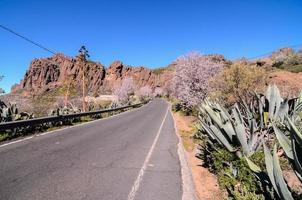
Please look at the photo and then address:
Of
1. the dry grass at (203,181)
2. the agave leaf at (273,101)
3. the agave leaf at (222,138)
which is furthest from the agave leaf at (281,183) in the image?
the agave leaf at (273,101)

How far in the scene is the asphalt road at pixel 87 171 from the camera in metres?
5.68

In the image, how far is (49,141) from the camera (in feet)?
37.6

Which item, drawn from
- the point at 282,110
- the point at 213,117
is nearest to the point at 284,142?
the point at 213,117

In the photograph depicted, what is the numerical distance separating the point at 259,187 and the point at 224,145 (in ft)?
7.56

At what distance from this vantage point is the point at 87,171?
7199 millimetres

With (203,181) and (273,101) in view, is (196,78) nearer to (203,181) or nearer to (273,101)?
(273,101)

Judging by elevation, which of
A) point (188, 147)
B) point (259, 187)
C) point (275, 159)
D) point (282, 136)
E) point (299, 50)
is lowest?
point (188, 147)

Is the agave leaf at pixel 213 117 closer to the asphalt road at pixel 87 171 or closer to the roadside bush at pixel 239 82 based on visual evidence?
the asphalt road at pixel 87 171

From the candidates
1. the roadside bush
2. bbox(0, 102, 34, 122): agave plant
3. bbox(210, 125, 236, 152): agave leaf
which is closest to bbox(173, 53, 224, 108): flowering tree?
the roadside bush

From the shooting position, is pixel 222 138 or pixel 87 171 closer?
pixel 222 138

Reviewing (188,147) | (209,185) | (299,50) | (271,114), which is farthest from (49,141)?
(299,50)

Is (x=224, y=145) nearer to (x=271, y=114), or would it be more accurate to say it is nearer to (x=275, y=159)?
(x=271, y=114)

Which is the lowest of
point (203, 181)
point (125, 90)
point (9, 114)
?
point (203, 181)

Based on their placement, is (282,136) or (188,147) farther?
(188,147)
